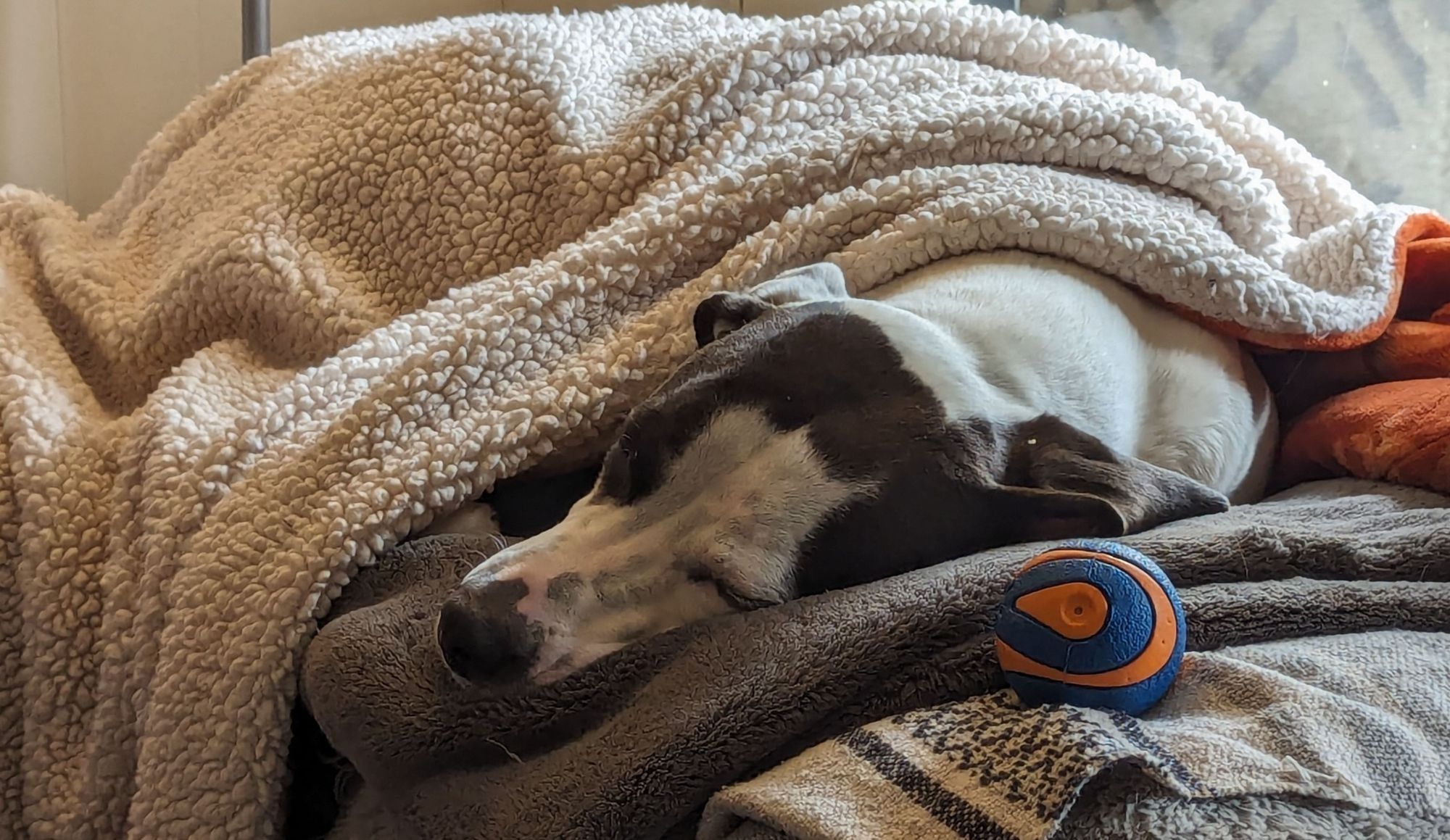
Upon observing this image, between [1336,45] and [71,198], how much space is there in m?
2.28

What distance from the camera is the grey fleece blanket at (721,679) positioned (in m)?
0.64

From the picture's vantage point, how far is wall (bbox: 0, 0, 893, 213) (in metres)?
2.24

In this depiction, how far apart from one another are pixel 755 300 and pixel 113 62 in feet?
6.16

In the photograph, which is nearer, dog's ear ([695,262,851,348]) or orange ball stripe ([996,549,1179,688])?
orange ball stripe ([996,549,1179,688])

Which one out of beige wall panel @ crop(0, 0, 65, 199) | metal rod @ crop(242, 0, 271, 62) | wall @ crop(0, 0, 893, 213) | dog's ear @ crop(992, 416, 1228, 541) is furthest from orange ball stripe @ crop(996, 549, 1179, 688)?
beige wall panel @ crop(0, 0, 65, 199)

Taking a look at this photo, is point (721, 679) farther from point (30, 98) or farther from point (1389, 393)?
point (30, 98)

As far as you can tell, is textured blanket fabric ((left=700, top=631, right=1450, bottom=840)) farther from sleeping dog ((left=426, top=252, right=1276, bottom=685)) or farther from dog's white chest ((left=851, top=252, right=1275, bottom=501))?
dog's white chest ((left=851, top=252, right=1275, bottom=501))

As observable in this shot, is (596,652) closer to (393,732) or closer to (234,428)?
(393,732)

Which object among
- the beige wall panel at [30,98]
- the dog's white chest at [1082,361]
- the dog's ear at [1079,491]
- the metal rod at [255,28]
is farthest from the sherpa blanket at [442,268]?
the beige wall panel at [30,98]

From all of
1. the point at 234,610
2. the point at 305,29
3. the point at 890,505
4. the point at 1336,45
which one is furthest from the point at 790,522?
the point at 305,29

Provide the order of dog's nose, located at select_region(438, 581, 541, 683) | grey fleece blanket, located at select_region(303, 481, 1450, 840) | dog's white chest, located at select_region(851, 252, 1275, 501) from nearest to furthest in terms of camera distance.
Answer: grey fleece blanket, located at select_region(303, 481, 1450, 840)
dog's nose, located at select_region(438, 581, 541, 683)
dog's white chest, located at select_region(851, 252, 1275, 501)

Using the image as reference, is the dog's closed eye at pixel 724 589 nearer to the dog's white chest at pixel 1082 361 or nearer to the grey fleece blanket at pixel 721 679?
the grey fleece blanket at pixel 721 679

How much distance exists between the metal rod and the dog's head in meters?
1.61

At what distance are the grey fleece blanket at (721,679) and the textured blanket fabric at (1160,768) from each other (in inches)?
1.5
